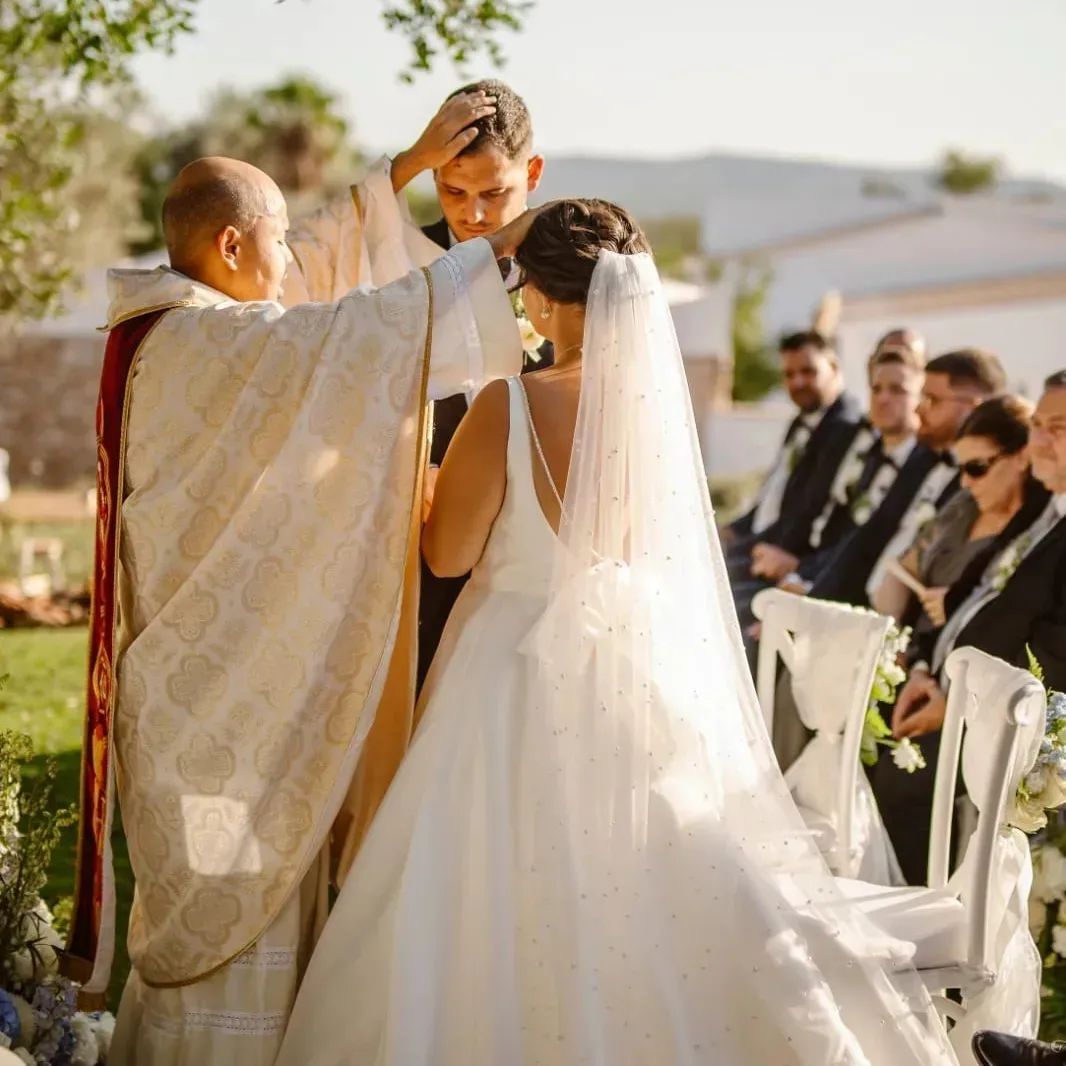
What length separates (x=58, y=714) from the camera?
834cm

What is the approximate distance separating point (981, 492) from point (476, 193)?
7.52 feet

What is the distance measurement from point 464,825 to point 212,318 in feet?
4.03

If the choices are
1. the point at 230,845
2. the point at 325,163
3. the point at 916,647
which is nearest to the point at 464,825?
the point at 230,845

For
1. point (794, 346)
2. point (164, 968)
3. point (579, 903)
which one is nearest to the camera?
point (579, 903)

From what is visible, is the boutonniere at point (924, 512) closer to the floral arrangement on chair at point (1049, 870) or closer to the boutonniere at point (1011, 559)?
the boutonniere at point (1011, 559)

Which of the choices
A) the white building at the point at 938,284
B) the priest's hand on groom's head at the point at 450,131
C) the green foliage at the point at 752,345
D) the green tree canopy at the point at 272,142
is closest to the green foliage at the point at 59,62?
the priest's hand on groom's head at the point at 450,131

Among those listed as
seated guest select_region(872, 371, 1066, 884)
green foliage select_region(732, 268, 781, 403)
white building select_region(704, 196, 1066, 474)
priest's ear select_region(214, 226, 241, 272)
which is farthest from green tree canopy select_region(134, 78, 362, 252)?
priest's ear select_region(214, 226, 241, 272)

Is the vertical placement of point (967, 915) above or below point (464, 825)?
below

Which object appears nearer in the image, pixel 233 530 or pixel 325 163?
pixel 233 530

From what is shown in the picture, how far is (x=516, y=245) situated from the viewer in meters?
3.41

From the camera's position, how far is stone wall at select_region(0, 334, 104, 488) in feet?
77.1

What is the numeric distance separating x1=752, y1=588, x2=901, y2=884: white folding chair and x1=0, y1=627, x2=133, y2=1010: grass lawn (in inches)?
82.6

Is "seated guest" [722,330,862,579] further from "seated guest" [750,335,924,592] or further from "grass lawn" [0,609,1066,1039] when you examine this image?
"grass lawn" [0,609,1066,1039]

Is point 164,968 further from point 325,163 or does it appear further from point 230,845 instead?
point 325,163
